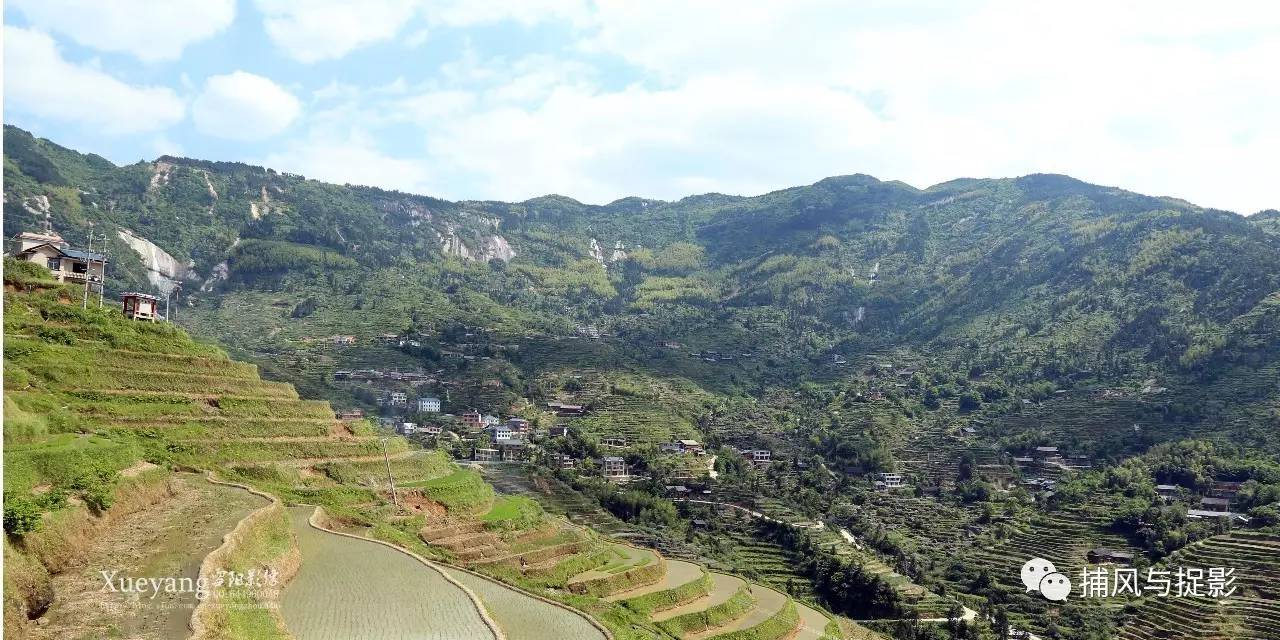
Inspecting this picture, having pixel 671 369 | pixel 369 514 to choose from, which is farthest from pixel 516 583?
pixel 671 369

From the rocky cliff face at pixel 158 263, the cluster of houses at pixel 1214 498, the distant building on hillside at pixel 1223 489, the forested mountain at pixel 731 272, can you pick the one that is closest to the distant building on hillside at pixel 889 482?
the cluster of houses at pixel 1214 498

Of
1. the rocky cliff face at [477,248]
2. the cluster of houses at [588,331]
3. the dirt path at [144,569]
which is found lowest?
the dirt path at [144,569]

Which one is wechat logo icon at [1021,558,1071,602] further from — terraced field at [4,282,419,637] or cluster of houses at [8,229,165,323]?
cluster of houses at [8,229,165,323]

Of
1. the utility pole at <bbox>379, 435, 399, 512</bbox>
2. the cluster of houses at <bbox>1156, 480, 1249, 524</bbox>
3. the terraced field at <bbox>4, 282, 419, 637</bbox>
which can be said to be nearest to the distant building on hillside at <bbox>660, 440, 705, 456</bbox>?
the cluster of houses at <bbox>1156, 480, 1249, 524</bbox>

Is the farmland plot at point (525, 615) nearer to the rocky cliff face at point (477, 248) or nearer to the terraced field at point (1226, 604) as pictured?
the terraced field at point (1226, 604)

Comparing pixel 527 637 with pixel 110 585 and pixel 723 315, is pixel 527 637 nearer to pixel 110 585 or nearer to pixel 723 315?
pixel 110 585

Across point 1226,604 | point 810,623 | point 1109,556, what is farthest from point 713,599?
point 1109,556

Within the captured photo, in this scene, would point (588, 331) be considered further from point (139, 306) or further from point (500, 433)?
point (139, 306)
